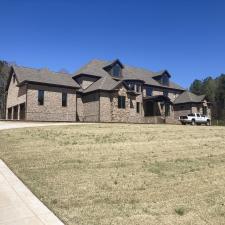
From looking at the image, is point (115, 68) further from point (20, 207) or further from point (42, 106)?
point (20, 207)

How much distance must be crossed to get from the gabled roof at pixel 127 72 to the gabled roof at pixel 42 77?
9.78 ft

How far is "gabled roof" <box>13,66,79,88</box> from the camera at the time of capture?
41312 mm

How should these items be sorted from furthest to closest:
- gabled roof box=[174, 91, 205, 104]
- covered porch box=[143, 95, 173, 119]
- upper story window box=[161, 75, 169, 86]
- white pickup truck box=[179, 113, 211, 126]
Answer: upper story window box=[161, 75, 169, 86], gabled roof box=[174, 91, 205, 104], covered porch box=[143, 95, 173, 119], white pickup truck box=[179, 113, 211, 126]

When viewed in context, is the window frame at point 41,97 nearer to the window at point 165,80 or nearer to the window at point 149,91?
the window at point 149,91

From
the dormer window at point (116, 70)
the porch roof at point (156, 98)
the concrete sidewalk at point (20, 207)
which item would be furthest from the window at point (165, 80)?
the concrete sidewalk at point (20, 207)

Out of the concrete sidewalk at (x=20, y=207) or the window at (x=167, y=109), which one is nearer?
the concrete sidewalk at (x=20, y=207)

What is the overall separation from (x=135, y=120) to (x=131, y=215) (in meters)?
39.3

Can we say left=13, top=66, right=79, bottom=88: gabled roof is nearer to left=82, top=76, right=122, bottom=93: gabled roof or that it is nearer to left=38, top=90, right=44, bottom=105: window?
left=38, top=90, right=44, bottom=105: window

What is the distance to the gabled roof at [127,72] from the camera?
48312mm

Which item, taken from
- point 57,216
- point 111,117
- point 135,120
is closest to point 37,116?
point 111,117

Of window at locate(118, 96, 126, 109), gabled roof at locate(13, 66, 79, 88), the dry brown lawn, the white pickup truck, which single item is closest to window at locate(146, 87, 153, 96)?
the white pickup truck

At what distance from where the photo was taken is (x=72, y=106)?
43719 millimetres

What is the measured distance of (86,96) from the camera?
1805 inches

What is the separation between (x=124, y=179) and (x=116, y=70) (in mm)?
41308
